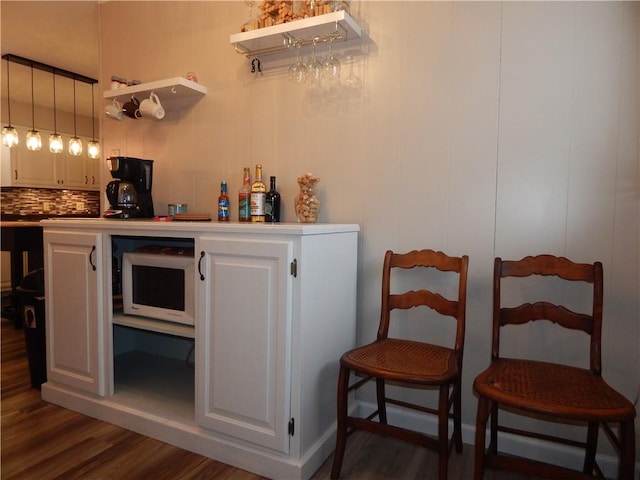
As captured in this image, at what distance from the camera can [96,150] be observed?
16.5 feet

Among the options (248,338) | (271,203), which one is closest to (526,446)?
(248,338)

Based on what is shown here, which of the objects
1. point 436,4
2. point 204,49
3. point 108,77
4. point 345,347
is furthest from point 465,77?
point 108,77

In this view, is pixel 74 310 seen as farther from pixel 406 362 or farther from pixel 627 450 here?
pixel 627 450

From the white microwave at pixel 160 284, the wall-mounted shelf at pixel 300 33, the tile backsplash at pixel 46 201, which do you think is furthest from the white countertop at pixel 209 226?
the tile backsplash at pixel 46 201

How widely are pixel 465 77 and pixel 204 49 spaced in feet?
4.86

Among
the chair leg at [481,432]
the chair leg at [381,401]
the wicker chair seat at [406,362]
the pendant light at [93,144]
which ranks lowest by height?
the chair leg at [381,401]

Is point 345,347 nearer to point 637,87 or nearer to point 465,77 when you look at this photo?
point 465,77

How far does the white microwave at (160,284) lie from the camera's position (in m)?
1.93

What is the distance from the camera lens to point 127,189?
7.65 feet

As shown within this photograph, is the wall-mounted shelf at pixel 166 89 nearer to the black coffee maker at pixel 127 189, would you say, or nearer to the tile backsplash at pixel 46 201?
the black coffee maker at pixel 127 189

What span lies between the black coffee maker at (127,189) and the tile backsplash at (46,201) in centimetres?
419

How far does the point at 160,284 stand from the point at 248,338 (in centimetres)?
66

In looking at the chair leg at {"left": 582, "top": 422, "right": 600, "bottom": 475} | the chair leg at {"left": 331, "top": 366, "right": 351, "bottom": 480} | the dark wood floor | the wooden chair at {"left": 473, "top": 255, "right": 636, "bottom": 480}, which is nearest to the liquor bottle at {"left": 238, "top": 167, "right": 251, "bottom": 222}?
the chair leg at {"left": 331, "top": 366, "right": 351, "bottom": 480}

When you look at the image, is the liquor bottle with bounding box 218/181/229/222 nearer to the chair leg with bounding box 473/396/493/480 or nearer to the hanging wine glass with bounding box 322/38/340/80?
the hanging wine glass with bounding box 322/38/340/80
